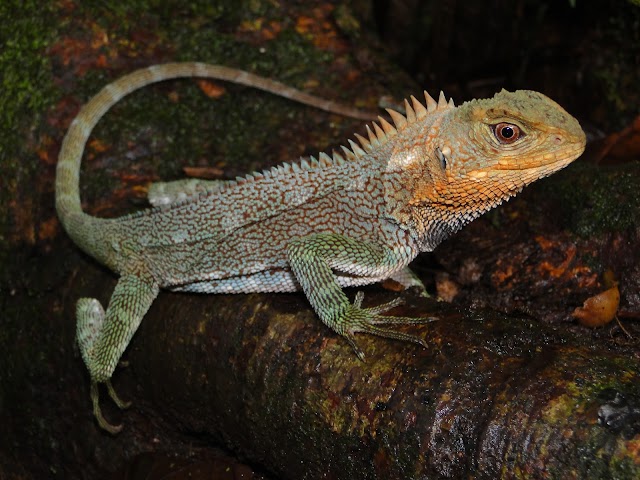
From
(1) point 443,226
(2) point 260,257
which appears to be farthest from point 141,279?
(1) point 443,226

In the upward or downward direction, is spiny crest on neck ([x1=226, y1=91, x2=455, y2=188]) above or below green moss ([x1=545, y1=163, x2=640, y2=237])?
above

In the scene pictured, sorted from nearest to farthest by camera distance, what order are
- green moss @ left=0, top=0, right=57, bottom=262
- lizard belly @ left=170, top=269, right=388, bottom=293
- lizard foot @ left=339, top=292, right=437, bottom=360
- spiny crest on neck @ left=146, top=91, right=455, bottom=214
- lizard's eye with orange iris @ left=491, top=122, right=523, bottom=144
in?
lizard foot @ left=339, top=292, right=437, bottom=360, lizard's eye with orange iris @ left=491, top=122, right=523, bottom=144, spiny crest on neck @ left=146, top=91, right=455, bottom=214, lizard belly @ left=170, top=269, right=388, bottom=293, green moss @ left=0, top=0, right=57, bottom=262

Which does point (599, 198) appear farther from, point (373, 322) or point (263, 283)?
point (263, 283)

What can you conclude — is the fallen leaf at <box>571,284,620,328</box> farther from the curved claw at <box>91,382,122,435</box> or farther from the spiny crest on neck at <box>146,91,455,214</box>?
the curved claw at <box>91,382,122,435</box>

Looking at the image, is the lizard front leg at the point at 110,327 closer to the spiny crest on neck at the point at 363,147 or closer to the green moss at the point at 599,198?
the spiny crest on neck at the point at 363,147

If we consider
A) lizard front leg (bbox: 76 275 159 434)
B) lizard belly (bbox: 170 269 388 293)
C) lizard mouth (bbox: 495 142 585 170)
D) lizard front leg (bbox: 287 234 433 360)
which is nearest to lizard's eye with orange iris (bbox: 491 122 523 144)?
lizard mouth (bbox: 495 142 585 170)

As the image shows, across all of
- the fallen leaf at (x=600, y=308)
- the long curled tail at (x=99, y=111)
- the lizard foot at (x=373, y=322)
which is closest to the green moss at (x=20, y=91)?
the long curled tail at (x=99, y=111)
